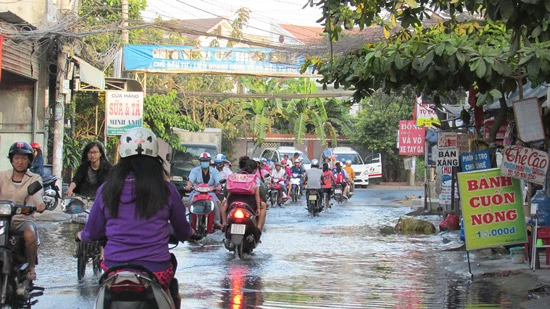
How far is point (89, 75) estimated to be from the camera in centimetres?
2350

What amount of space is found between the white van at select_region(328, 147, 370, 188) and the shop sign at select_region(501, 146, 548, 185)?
→ 1280 inches

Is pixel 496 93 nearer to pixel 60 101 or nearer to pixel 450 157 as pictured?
pixel 450 157

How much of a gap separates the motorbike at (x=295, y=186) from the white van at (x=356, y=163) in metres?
10.6

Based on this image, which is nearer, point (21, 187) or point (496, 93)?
point (21, 187)

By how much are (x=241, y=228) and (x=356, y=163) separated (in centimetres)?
3338

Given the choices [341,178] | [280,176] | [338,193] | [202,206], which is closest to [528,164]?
[202,206]

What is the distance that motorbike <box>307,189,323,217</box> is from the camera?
23.5 metres

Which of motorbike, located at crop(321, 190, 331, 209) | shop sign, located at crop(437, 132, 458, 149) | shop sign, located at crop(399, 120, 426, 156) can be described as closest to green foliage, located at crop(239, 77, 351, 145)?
shop sign, located at crop(399, 120, 426, 156)

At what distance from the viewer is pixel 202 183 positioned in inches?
579

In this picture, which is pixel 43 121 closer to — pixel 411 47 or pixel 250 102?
pixel 411 47

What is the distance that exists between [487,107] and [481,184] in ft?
15.4

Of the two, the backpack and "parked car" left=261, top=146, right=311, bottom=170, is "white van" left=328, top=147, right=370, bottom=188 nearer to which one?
"parked car" left=261, top=146, right=311, bottom=170

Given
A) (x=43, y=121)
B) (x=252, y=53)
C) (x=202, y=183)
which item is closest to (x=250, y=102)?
(x=252, y=53)

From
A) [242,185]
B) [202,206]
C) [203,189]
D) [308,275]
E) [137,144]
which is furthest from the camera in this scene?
[203,189]
